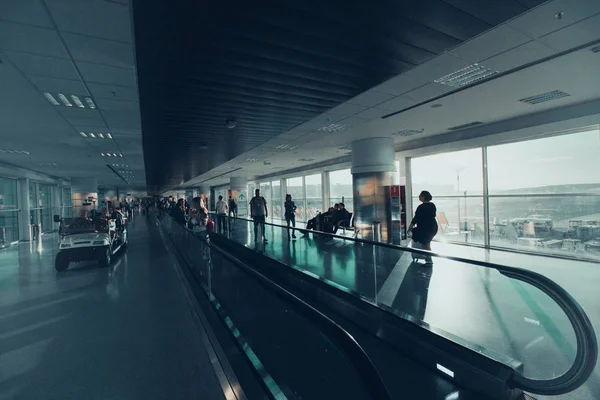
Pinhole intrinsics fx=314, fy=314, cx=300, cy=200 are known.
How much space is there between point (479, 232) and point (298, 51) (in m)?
10.8

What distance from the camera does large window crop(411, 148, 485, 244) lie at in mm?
11062

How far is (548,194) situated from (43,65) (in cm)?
1174

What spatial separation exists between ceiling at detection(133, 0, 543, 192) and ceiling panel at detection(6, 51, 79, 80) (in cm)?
93

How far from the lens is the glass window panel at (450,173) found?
1092 centimetres

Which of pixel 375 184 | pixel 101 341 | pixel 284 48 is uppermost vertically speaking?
pixel 284 48

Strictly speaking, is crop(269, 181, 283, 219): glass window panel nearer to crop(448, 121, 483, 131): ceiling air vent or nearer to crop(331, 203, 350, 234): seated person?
crop(331, 203, 350, 234): seated person

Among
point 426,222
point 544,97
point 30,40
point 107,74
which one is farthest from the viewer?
point 544,97

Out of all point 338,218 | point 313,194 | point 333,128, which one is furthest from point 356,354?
point 313,194

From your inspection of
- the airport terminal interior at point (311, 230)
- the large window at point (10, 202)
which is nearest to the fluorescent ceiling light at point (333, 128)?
the airport terminal interior at point (311, 230)

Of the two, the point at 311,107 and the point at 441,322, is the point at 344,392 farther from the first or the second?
the point at 311,107

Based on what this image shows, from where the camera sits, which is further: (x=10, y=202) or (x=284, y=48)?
(x=10, y=202)

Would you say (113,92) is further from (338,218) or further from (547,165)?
(547,165)

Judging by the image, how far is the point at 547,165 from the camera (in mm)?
9680

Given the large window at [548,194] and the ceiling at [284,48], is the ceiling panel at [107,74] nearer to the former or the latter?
the ceiling at [284,48]
